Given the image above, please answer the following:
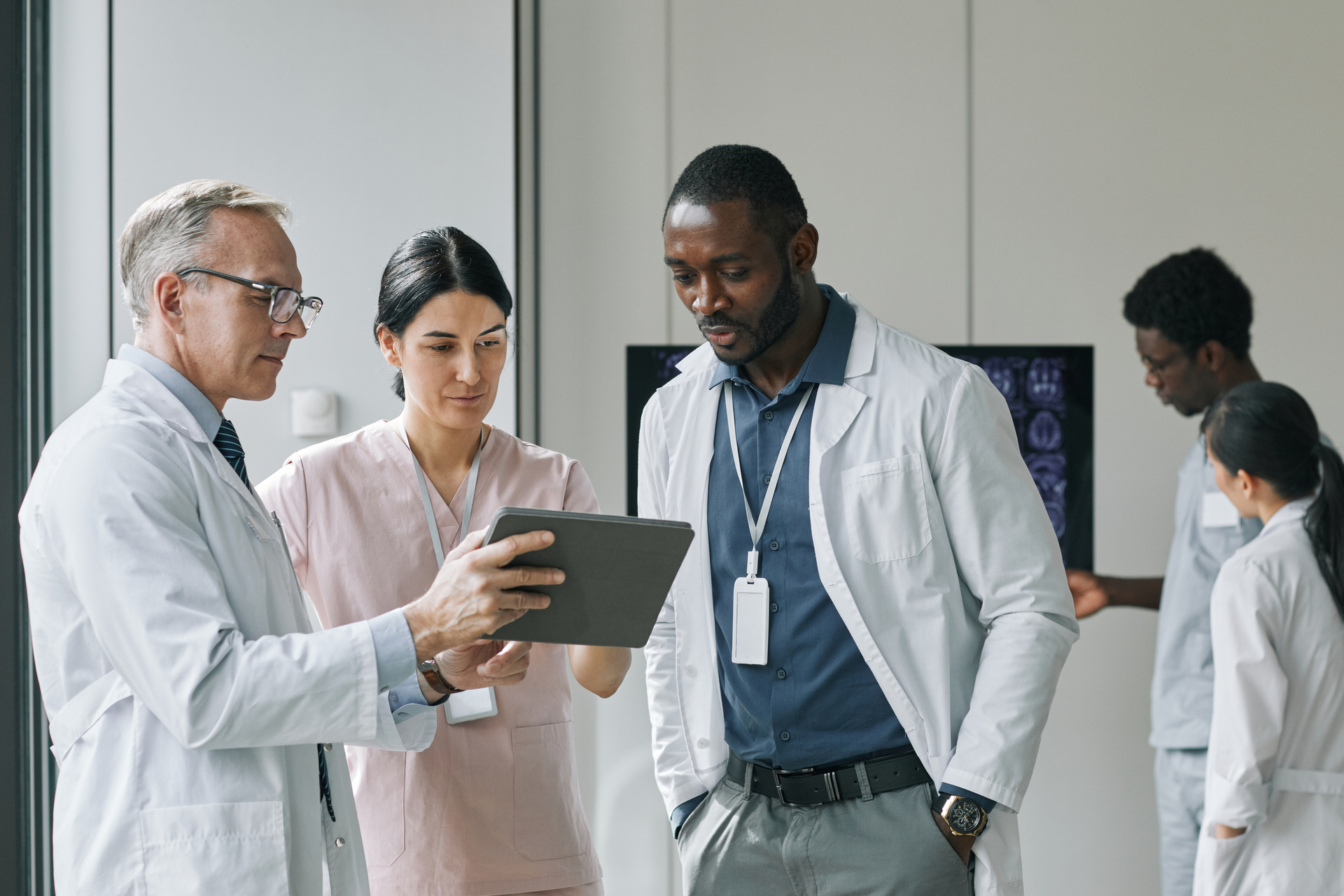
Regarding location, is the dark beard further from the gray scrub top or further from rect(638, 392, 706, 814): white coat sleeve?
the gray scrub top

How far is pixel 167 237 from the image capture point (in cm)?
154

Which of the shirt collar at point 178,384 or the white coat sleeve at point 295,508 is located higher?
the shirt collar at point 178,384

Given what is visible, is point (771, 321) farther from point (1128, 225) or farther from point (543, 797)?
point (1128, 225)

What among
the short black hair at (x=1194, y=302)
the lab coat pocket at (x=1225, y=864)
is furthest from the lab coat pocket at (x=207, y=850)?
the short black hair at (x=1194, y=302)

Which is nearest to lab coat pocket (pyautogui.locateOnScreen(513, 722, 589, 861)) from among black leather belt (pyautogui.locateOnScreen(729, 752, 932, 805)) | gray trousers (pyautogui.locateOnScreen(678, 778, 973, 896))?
gray trousers (pyautogui.locateOnScreen(678, 778, 973, 896))

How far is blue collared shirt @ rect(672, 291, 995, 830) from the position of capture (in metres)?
1.79

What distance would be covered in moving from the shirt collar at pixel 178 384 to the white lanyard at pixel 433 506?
1.70 feet

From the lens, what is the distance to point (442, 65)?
3271mm

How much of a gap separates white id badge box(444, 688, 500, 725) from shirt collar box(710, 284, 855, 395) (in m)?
0.68

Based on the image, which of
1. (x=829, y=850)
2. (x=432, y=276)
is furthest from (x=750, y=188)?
(x=829, y=850)

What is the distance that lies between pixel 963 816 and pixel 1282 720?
4.41 ft

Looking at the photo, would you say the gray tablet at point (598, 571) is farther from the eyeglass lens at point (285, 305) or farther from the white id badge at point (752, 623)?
the eyeglass lens at point (285, 305)

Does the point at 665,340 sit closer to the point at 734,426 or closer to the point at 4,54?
the point at 734,426

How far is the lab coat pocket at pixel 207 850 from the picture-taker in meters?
1.35
